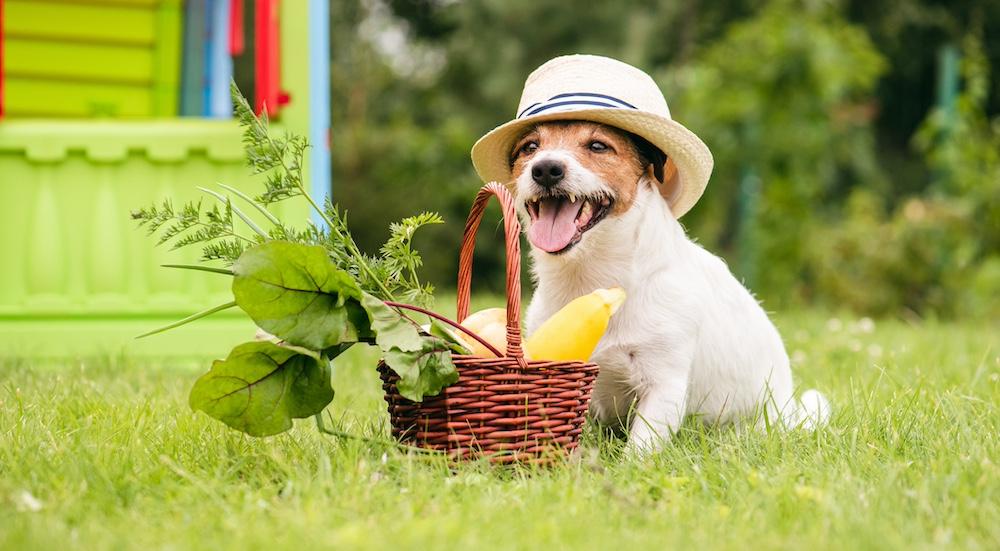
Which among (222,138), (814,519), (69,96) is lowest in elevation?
(814,519)

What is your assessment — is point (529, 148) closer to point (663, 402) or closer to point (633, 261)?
point (633, 261)

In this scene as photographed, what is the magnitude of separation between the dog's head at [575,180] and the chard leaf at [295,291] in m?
0.59

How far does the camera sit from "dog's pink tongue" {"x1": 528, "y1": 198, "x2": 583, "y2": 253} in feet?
8.91

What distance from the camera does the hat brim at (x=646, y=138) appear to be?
272 centimetres

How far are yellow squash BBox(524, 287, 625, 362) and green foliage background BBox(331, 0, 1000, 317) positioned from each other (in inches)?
241

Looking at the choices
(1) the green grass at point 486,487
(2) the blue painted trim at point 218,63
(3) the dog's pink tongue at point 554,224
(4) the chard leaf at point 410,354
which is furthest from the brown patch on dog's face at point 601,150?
(2) the blue painted trim at point 218,63

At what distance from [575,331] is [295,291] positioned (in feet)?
2.31

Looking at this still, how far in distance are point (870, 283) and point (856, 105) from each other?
173 inches

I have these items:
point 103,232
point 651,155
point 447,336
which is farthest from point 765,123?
point 447,336

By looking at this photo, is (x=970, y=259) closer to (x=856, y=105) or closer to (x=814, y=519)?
(x=856, y=105)

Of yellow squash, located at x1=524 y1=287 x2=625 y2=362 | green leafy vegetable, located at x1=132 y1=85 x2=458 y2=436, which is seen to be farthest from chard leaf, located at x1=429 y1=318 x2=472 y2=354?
yellow squash, located at x1=524 y1=287 x2=625 y2=362

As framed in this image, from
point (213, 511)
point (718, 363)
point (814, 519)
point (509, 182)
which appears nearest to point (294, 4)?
point (509, 182)

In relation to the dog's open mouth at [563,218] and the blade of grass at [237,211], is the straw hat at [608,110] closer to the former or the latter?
the dog's open mouth at [563,218]

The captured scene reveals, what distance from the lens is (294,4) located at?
4.38 metres
